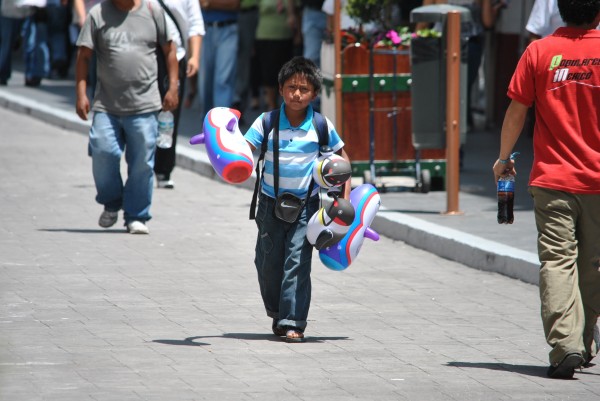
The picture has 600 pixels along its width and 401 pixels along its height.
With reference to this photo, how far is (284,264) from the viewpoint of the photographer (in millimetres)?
7371

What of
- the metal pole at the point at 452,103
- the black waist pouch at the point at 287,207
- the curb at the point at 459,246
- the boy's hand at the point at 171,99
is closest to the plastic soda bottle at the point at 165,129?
the boy's hand at the point at 171,99

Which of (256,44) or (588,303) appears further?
(256,44)

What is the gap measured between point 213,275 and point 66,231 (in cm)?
197

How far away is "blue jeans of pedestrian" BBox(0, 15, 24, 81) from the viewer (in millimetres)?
23281

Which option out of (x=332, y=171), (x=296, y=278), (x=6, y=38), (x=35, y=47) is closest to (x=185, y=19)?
(x=296, y=278)

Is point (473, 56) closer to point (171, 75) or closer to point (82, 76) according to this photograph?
point (171, 75)

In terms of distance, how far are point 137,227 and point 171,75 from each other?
3.59ft

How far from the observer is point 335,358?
6.87m

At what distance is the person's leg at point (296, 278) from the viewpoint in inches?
286

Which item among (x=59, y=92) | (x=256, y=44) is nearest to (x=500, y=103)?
(x=256, y=44)

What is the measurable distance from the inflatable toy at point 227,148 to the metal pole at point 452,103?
420cm

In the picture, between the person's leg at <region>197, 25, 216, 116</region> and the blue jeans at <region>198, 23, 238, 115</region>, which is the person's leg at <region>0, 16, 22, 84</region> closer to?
the person's leg at <region>197, 25, 216, 116</region>

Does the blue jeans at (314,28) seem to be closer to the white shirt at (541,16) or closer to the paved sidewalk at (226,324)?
the paved sidewalk at (226,324)

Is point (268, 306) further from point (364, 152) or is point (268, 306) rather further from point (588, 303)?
point (364, 152)
